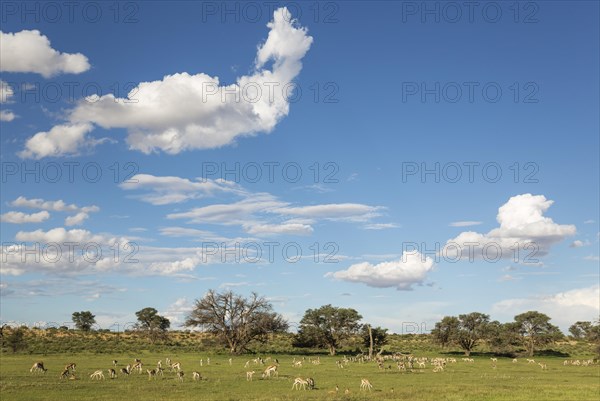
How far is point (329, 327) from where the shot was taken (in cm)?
9625

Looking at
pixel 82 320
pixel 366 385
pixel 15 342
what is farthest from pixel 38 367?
pixel 82 320

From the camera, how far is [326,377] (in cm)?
4872

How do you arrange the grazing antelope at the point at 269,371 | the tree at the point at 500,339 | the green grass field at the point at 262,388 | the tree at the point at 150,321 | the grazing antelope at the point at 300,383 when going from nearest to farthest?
the green grass field at the point at 262,388 < the grazing antelope at the point at 300,383 < the grazing antelope at the point at 269,371 < the tree at the point at 500,339 < the tree at the point at 150,321

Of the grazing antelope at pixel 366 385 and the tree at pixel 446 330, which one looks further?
the tree at pixel 446 330

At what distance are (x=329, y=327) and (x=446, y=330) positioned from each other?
85.0 feet

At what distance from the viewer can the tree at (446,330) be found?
10344cm

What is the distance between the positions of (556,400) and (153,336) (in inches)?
4182

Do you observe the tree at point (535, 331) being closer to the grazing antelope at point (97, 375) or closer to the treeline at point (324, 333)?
the treeline at point (324, 333)

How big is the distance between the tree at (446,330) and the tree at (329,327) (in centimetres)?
1906

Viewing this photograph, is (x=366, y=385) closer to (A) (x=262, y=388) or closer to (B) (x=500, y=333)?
(A) (x=262, y=388)

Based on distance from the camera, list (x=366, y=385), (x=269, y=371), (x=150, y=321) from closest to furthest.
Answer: (x=366, y=385)
(x=269, y=371)
(x=150, y=321)

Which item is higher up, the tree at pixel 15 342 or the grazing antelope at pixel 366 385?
the grazing antelope at pixel 366 385

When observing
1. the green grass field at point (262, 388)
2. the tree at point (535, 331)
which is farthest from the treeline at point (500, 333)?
the green grass field at point (262, 388)

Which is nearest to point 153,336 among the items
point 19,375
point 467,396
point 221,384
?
point 19,375
